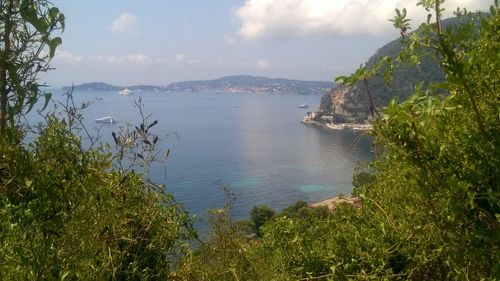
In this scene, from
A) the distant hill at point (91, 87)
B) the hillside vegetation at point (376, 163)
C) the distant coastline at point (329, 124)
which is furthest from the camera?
the distant coastline at point (329, 124)

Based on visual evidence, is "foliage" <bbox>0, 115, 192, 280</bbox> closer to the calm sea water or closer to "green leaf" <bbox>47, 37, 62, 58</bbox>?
"green leaf" <bbox>47, 37, 62, 58</bbox>

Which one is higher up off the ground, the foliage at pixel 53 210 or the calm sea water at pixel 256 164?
the foliage at pixel 53 210

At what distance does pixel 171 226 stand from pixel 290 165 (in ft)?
A: 156

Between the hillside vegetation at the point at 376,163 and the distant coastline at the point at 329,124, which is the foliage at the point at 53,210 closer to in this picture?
the hillside vegetation at the point at 376,163

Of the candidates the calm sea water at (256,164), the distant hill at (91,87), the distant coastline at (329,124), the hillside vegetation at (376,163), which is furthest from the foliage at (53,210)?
the distant coastline at (329,124)

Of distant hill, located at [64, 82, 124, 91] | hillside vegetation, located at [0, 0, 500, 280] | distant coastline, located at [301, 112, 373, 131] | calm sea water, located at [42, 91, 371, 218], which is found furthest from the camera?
distant coastline, located at [301, 112, 373, 131]

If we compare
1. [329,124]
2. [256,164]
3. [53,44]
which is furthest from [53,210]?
[329,124]

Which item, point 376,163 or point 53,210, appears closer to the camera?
point 53,210

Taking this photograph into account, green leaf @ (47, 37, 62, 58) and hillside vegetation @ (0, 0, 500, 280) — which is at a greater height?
green leaf @ (47, 37, 62, 58)

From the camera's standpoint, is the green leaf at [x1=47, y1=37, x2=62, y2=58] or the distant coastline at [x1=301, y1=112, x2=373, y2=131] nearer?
the green leaf at [x1=47, y1=37, x2=62, y2=58]

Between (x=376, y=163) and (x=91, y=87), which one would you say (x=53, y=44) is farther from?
(x=91, y=87)

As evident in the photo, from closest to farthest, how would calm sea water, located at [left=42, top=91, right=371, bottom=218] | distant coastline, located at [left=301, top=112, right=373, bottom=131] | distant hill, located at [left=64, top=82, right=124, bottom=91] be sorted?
1. distant hill, located at [left=64, top=82, right=124, bottom=91]
2. calm sea water, located at [left=42, top=91, right=371, bottom=218]
3. distant coastline, located at [left=301, top=112, right=373, bottom=131]

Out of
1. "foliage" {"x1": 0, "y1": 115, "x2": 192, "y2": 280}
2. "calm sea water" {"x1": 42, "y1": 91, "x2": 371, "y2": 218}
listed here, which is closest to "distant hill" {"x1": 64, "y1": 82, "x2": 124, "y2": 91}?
"foliage" {"x1": 0, "y1": 115, "x2": 192, "y2": 280}

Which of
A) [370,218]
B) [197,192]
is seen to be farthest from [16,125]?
[197,192]
